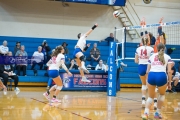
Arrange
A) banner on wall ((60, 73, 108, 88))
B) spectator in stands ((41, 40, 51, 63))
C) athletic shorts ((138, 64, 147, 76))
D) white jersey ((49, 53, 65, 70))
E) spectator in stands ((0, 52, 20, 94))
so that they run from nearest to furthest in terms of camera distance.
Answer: athletic shorts ((138, 64, 147, 76)) → white jersey ((49, 53, 65, 70)) → spectator in stands ((0, 52, 20, 94)) → banner on wall ((60, 73, 108, 88)) → spectator in stands ((41, 40, 51, 63))

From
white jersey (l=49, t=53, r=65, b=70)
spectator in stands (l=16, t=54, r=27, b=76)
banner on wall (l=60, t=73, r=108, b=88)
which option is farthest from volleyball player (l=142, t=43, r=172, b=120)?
spectator in stands (l=16, t=54, r=27, b=76)

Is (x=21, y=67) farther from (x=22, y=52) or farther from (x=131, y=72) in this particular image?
(x=131, y=72)

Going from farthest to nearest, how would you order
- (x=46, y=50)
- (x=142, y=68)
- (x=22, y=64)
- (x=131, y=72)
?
(x=131, y=72) < (x=46, y=50) < (x=22, y=64) < (x=142, y=68)

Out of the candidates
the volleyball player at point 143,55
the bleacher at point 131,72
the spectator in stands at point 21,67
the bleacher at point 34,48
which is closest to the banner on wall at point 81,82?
the bleacher at point 34,48

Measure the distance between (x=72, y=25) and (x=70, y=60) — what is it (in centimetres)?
413

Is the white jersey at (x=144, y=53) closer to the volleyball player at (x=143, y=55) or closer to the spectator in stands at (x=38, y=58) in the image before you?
the volleyball player at (x=143, y=55)

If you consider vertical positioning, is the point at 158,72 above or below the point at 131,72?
above

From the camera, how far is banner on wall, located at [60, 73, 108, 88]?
16047 mm

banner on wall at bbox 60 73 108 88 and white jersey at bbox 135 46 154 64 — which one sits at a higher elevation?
white jersey at bbox 135 46 154 64

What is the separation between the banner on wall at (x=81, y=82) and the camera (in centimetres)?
1605

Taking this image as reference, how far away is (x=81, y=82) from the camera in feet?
53.5

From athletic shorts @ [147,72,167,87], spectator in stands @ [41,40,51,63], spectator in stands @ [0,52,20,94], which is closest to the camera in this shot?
athletic shorts @ [147,72,167,87]

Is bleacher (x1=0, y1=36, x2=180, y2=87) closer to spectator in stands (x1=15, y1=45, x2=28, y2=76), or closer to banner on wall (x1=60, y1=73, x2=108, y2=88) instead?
spectator in stands (x1=15, y1=45, x2=28, y2=76)

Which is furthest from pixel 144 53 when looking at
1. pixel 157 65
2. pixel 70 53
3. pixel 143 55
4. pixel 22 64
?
pixel 70 53
